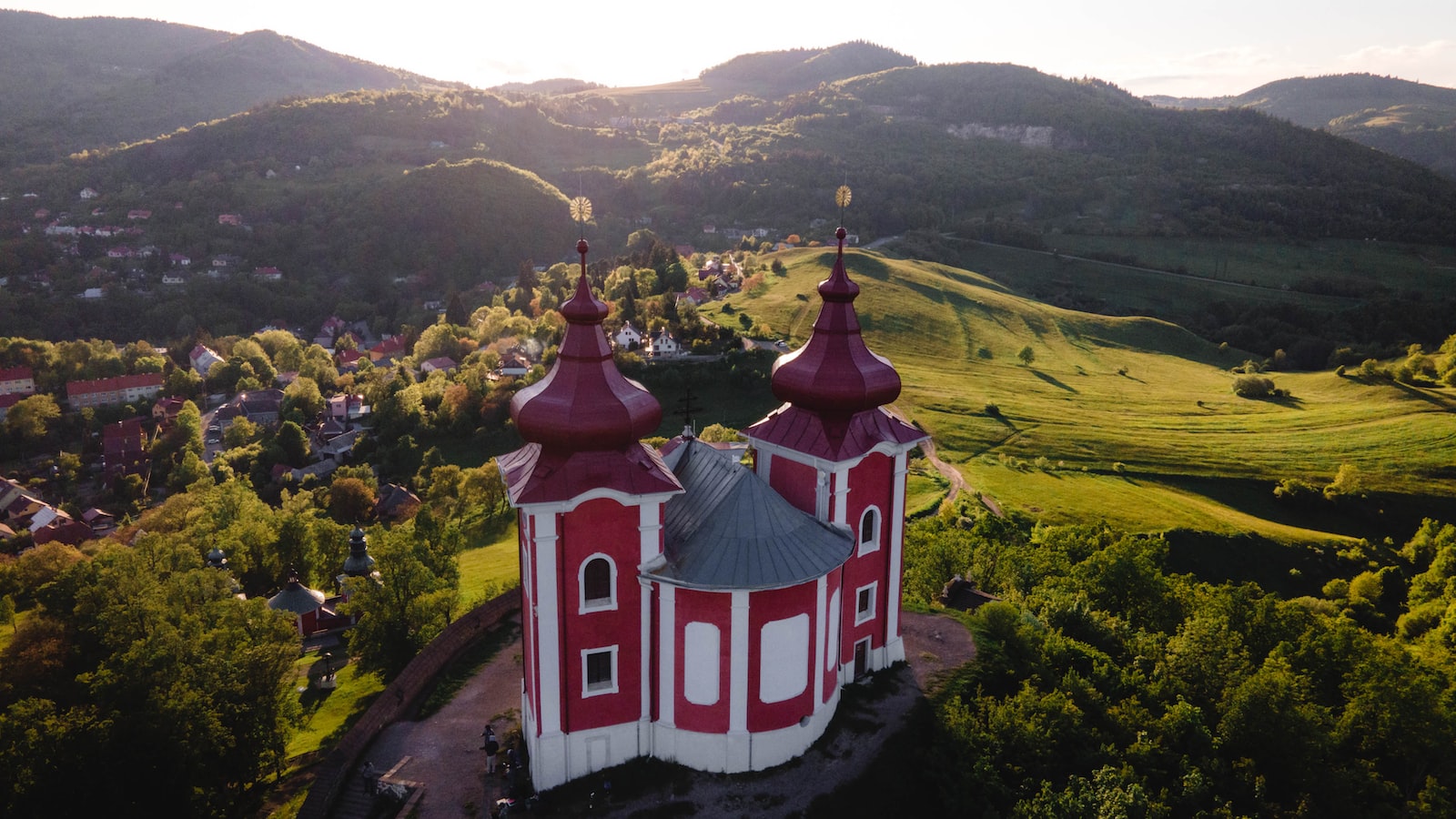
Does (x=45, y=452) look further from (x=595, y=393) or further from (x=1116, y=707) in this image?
(x=1116, y=707)

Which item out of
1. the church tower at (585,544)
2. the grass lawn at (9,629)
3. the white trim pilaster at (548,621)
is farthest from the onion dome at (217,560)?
the white trim pilaster at (548,621)

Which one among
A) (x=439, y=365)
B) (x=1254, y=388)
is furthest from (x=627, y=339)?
(x=1254, y=388)

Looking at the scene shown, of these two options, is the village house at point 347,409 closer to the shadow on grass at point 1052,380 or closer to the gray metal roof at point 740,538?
the shadow on grass at point 1052,380

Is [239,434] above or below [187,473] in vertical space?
above

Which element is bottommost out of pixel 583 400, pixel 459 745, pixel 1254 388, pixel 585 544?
pixel 1254 388

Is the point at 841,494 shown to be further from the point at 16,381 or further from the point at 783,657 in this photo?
the point at 16,381
